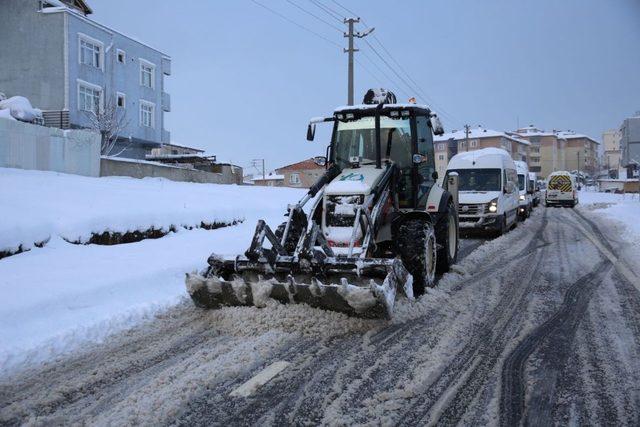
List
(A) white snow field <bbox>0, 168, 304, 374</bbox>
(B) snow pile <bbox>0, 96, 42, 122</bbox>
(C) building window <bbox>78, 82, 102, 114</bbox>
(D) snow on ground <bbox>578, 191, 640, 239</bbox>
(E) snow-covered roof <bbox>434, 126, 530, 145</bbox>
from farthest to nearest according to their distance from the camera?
(E) snow-covered roof <bbox>434, 126, 530, 145</bbox>, (C) building window <bbox>78, 82, 102, 114</bbox>, (B) snow pile <bbox>0, 96, 42, 122</bbox>, (D) snow on ground <bbox>578, 191, 640, 239</bbox>, (A) white snow field <bbox>0, 168, 304, 374</bbox>

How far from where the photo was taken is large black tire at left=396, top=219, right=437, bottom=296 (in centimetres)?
616

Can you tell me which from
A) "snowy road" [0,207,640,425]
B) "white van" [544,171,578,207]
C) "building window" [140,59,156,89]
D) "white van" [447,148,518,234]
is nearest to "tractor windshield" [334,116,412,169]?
"snowy road" [0,207,640,425]

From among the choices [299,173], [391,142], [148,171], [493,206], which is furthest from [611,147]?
[391,142]

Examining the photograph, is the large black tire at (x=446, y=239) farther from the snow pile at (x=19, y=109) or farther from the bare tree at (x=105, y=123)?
the bare tree at (x=105, y=123)

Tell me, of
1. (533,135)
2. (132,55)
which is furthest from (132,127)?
(533,135)

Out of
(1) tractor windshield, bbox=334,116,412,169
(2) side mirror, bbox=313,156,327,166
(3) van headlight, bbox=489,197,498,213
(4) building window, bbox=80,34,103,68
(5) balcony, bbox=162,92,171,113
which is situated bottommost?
(3) van headlight, bbox=489,197,498,213

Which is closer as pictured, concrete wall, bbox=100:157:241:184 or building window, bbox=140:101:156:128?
concrete wall, bbox=100:157:241:184

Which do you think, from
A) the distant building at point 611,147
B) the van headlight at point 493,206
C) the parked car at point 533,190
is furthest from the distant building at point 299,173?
the distant building at point 611,147

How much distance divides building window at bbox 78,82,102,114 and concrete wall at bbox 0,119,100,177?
11.8m

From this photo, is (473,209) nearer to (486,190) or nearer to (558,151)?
(486,190)

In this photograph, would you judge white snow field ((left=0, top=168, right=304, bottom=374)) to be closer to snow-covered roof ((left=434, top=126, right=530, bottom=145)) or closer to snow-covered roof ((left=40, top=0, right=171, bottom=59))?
snow-covered roof ((left=40, top=0, right=171, bottom=59))

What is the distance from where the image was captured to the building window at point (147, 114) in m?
34.3

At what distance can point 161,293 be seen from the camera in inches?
265

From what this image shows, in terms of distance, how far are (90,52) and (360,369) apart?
3178cm
